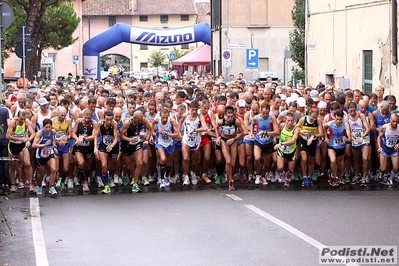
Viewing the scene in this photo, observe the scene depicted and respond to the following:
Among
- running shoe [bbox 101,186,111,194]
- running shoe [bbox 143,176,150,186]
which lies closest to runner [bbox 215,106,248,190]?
running shoe [bbox 143,176,150,186]

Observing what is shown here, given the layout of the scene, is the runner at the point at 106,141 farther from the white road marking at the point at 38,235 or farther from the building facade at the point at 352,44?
the building facade at the point at 352,44

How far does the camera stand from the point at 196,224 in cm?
1301

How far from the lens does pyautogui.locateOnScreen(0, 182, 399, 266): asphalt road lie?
35.3ft

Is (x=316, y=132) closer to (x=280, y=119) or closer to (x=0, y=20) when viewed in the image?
(x=280, y=119)

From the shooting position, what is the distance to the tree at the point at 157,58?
10125 centimetres

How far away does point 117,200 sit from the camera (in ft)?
52.5

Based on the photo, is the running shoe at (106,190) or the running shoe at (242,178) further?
the running shoe at (242,178)

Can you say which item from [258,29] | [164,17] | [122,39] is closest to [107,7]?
[164,17]

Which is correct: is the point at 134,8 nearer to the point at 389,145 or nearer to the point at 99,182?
the point at 99,182

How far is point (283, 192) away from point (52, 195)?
427 centimetres

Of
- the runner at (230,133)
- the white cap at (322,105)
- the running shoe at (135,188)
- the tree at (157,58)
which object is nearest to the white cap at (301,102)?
the white cap at (322,105)

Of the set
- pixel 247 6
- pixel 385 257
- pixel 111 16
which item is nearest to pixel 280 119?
pixel 385 257

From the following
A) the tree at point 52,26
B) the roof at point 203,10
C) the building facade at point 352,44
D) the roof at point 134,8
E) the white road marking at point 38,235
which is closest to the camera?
the white road marking at point 38,235

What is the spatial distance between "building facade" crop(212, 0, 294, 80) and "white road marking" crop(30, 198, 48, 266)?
36.7 meters
